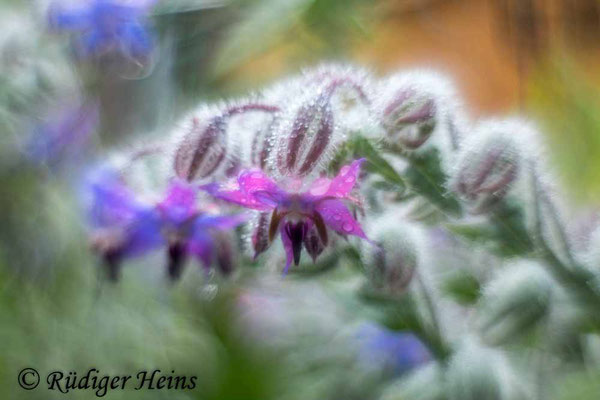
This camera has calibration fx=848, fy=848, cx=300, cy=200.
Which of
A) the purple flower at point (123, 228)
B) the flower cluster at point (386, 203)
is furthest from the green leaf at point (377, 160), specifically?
the purple flower at point (123, 228)

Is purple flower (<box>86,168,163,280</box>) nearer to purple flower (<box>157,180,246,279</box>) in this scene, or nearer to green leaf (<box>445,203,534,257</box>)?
purple flower (<box>157,180,246,279</box>)

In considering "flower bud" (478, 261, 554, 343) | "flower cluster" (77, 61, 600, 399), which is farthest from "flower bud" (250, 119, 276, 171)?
"flower bud" (478, 261, 554, 343)

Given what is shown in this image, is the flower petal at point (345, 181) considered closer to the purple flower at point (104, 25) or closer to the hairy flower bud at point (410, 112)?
the hairy flower bud at point (410, 112)

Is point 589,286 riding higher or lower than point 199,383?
higher

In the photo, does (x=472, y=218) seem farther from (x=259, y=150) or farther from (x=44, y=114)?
(x=44, y=114)

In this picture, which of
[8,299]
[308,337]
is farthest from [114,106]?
[308,337]

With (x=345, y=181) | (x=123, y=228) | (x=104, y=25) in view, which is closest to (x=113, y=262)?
(x=123, y=228)
